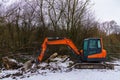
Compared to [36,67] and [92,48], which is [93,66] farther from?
[36,67]

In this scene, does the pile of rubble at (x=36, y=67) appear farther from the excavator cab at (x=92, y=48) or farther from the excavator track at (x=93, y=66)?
the excavator cab at (x=92, y=48)

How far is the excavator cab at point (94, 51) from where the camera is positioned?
16734 mm

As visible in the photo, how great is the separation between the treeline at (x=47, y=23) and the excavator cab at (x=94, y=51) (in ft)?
26.7

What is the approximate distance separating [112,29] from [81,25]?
32.9m

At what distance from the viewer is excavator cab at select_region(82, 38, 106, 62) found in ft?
54.9

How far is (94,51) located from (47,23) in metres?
10.9

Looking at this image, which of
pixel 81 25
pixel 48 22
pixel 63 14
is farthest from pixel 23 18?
pixel 81 25

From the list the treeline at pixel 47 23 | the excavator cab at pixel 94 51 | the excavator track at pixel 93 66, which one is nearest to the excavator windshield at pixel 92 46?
the excavator cab at pixel 94 51

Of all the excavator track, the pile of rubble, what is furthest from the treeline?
the excavator track

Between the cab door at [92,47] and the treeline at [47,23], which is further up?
the treeline at [47,23]

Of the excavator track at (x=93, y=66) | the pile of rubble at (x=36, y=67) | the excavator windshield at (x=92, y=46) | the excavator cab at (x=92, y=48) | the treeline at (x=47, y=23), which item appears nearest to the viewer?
the pile of rubble at (x=36, y=67)

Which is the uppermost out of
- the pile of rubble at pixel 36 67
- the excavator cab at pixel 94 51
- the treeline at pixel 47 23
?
the treeline at pixel 47 23

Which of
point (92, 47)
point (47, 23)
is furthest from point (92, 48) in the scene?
point (47, 23)

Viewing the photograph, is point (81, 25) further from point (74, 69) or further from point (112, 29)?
point (112, 29)
